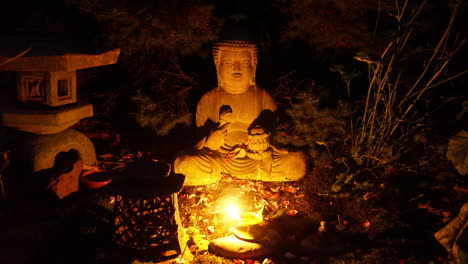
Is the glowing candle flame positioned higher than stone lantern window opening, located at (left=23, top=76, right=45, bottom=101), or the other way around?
stone lantern window opening, located at (left=23, top=76, right=45, bottom=101)

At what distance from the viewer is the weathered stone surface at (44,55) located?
438cm

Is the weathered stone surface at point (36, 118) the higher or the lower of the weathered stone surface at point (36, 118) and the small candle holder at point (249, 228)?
the higher

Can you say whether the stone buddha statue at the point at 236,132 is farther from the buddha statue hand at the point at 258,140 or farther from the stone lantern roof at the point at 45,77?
the stone lantern roof at the point at 45,77

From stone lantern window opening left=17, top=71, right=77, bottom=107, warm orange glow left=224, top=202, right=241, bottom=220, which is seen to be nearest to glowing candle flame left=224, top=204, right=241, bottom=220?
warm orange glow left=224, top=202, right=241, bottom=220

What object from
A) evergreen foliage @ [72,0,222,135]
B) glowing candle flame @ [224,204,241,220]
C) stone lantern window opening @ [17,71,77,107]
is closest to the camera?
glowing candle flame @ [224,204,241,220]

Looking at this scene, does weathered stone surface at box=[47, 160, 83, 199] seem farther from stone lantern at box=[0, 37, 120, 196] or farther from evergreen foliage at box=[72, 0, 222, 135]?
evergreen foliage at box=[72, 0, 222, 135]

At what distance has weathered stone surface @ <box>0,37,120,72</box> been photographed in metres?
4.38

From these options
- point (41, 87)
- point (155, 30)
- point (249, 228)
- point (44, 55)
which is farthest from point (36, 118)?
point (249, 228)

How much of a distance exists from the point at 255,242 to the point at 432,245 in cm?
182

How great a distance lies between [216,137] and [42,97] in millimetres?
2140

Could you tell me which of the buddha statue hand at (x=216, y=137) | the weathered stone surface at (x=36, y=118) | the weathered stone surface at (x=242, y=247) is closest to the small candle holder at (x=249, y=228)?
the weathered stone surface at (x=242, y=247)

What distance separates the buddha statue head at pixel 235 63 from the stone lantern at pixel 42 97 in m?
1.31

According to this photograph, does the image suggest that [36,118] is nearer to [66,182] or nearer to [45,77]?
[45,77]

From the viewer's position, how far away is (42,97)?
481 cm
